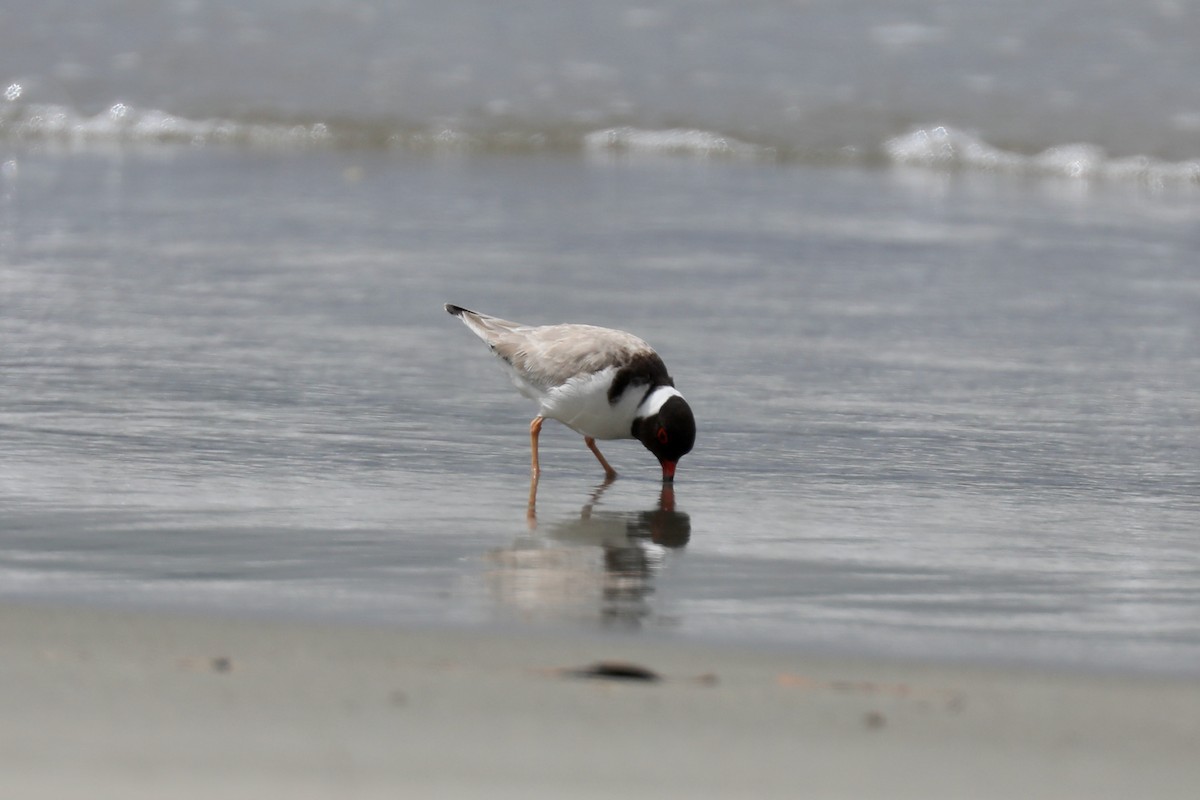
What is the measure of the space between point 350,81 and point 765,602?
43.0 feet

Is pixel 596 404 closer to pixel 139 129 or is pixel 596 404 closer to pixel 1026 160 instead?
pixel 1026 160

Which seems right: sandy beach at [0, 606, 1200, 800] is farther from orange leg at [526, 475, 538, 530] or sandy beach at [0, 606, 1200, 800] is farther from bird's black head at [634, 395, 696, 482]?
bird's black head at [634, 395, 696, 482]

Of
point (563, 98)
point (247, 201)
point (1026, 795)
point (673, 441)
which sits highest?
point (563, 98)

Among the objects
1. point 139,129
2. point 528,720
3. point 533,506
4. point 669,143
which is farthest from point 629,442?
point 139,129

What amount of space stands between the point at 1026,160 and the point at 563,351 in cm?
935

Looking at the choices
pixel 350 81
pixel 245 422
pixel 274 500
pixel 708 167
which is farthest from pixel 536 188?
pixel 274 500

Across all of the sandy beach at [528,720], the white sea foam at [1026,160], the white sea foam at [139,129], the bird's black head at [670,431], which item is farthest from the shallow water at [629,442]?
the white sea foam at [139,129]

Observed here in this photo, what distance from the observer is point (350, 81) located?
55.1 ft

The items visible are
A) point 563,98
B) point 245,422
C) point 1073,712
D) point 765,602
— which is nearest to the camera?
point 1073,712

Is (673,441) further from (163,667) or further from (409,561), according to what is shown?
(163,667)

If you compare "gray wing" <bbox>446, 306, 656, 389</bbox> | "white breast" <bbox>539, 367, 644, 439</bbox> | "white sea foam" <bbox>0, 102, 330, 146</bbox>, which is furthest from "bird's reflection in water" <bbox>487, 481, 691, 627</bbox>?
"white sea foam" <bbox>0, 102, 330, 146</bbox>

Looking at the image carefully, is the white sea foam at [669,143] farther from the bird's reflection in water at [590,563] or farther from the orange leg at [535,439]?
the bird's reflection in water at [590,563]

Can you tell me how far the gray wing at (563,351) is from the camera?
20.3ft

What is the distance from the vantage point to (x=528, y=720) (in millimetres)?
3525
